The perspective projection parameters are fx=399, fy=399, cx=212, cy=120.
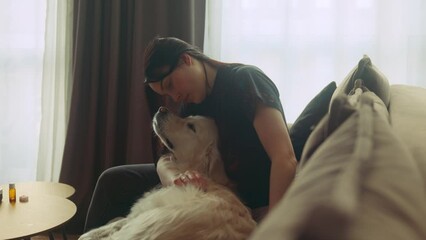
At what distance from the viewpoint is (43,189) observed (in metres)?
2.11

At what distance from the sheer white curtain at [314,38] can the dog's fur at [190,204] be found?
1156 millimetres

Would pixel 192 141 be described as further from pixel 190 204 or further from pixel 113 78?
pixel 113 78

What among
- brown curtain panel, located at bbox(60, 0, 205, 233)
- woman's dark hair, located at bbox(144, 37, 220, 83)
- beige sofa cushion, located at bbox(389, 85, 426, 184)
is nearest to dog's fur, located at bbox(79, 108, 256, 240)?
woman's dark hair, located at bbox(144, 37, 220, 83)

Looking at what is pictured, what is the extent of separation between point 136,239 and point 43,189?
1275 millimetres

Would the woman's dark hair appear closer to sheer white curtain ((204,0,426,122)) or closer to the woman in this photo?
the woman

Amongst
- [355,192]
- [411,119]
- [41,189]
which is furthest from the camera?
[41,189]

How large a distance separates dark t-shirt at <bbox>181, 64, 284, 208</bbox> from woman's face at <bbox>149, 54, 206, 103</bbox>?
7cm

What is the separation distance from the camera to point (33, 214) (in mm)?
1638

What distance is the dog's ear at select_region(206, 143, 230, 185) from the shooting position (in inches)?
56.5

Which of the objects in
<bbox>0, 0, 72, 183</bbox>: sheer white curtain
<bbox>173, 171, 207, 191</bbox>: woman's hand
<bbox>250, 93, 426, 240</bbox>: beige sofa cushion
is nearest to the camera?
<bbox>250, 93, 426, 240</bbox>: beige sofa cushion

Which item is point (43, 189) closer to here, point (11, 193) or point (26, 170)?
point (11, 193)

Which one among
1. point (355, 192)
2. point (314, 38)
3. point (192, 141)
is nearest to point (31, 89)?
point (192, 141)

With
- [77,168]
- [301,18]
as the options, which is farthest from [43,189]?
[301,18]

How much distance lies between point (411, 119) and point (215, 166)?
790 mm
